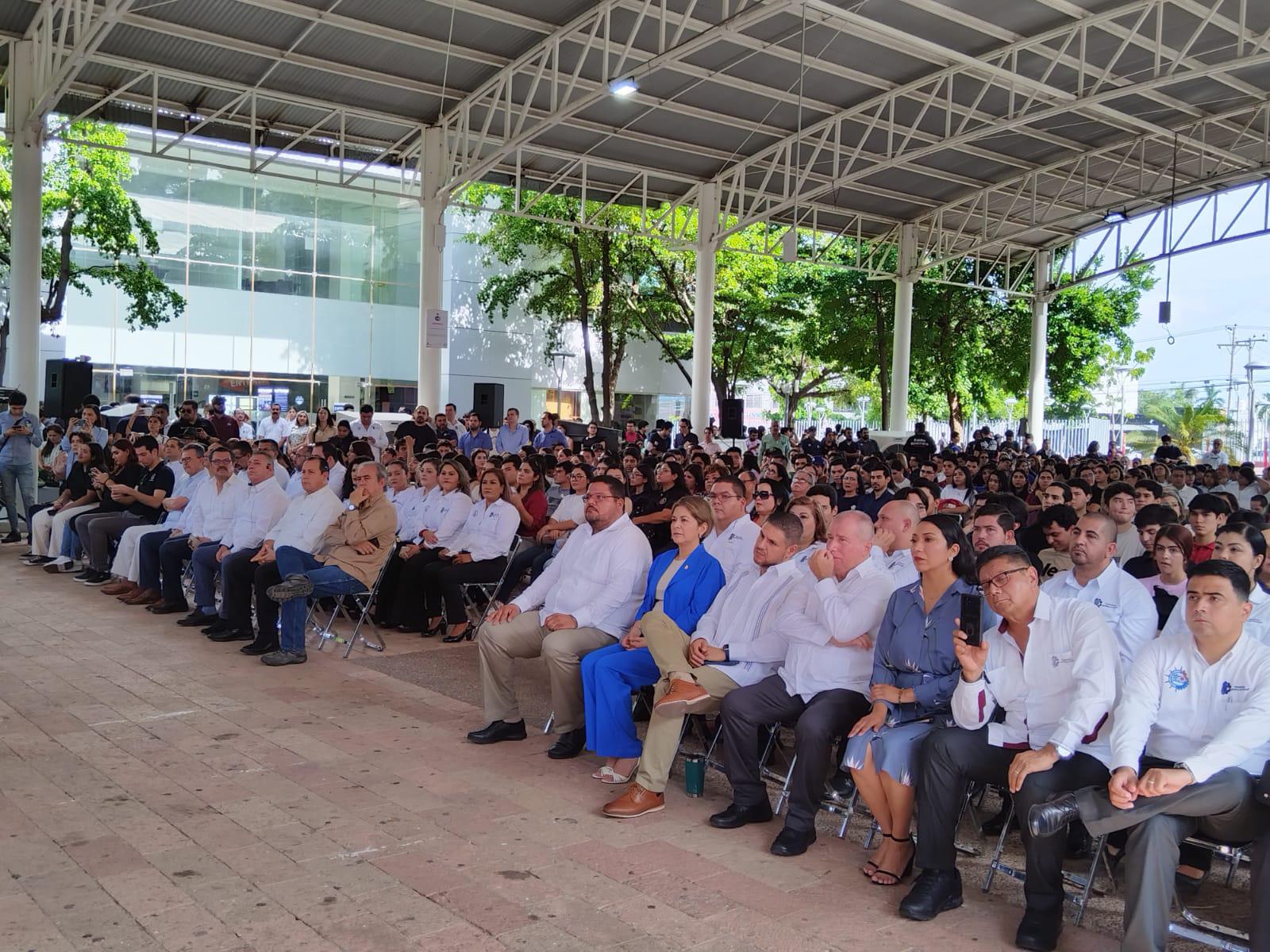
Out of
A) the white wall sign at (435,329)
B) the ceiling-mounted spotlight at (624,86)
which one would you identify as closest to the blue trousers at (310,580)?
the ceiling-mounted spotlight at (624,86)

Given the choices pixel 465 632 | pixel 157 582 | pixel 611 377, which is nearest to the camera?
pixel 465 632

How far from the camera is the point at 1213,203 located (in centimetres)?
2219

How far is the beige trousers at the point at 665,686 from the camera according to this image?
179 inches

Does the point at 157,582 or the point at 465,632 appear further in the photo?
the point at 157,582

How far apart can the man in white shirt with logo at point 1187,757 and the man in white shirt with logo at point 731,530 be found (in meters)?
2.60

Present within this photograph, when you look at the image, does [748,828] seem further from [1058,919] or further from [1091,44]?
[1091,44]

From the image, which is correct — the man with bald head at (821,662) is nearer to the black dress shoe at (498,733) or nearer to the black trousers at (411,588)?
the black dress shoe at (498,733)

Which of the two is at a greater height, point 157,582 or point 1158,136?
point 1158,136

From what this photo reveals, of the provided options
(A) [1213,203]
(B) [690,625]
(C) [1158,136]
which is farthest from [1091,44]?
(B) [690,625]

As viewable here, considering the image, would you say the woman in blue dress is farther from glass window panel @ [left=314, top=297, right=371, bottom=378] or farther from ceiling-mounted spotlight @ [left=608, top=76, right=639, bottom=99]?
glass window panel @ [left=314, top=297, right=371, bottom=378]

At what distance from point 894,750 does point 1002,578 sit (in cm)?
69

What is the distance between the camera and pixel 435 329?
56.1ft

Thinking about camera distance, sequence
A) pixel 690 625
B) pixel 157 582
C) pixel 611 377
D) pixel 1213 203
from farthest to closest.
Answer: pixel 611 377, pixel 1213 203, pixel 157 582, pixel 690 625

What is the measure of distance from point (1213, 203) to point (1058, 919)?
22.2 meters
